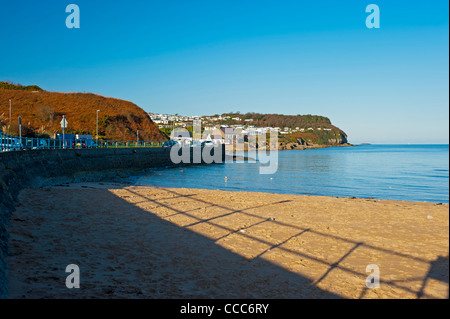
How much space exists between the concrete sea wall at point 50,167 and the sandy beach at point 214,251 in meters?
0.40

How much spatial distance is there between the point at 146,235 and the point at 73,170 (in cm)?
1947

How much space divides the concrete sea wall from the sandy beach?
40cm

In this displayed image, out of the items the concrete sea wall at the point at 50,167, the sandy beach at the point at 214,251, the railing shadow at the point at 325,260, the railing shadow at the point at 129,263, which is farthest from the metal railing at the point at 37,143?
the railing shadow at the point at 325,260

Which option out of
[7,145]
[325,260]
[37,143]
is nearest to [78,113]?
[37,143]

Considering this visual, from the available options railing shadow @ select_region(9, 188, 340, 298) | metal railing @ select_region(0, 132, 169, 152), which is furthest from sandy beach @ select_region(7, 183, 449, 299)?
metal railing @ select_region(0, 132, 169, 152)

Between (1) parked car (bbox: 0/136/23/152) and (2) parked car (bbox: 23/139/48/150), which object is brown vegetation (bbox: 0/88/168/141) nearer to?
(2) parked car (bbox: 23/139/48/150)

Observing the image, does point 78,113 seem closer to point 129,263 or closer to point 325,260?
point 129,263

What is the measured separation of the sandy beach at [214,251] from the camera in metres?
6.38

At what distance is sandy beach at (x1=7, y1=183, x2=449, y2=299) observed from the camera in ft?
20.9

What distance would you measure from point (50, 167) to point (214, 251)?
59.3 ft
